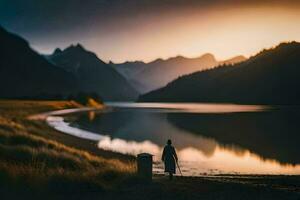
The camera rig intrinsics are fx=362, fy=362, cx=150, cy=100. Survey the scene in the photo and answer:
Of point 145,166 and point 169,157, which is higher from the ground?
point 169,157

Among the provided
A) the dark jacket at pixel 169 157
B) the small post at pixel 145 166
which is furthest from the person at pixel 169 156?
the small post at pixel 145 166

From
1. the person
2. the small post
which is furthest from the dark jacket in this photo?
the small post

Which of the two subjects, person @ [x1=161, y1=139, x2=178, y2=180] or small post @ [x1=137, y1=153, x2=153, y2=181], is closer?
small post @ [x1=137, y1=153, x2=153, y2=181]

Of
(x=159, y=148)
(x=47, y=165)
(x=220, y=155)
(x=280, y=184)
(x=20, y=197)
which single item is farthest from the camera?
(x=159, y=148)

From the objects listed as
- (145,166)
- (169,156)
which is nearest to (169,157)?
(169,156)

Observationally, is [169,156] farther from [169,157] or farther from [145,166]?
[145,166]

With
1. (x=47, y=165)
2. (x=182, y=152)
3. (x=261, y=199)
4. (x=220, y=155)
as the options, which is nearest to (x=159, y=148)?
(x=182, y=152)

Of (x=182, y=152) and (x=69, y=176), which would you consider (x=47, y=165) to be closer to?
(x=69, y=176)

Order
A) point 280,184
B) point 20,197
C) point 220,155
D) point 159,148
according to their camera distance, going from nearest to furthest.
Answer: point 20,197
point 280,184
point 220,155
point 159,148

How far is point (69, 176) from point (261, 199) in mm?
9276

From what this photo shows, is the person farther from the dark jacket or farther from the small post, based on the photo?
the small post

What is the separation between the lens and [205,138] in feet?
238

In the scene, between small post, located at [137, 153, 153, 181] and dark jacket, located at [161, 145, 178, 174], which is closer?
small post, located at [137, 153, 153, 181]

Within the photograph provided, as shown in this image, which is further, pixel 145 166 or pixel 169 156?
pixel 169 156
